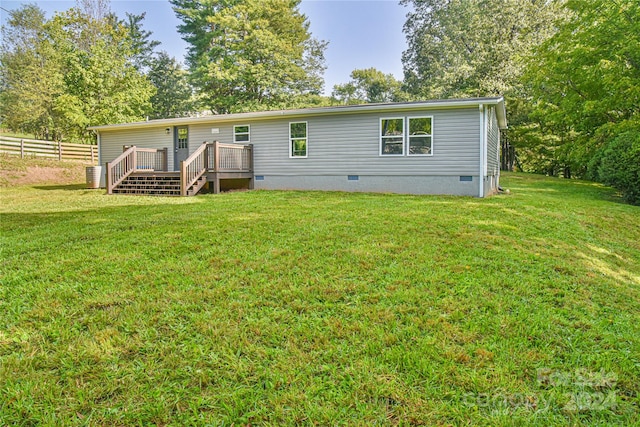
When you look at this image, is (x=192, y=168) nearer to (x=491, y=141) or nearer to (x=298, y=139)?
(x=298, y=139)

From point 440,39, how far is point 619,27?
16047mm

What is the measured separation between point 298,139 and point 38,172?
45.8 feet

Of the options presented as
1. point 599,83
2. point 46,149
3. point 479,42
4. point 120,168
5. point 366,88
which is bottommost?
point 120,168

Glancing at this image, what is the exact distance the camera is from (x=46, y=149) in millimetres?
20469

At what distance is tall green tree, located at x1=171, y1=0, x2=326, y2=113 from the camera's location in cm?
2469

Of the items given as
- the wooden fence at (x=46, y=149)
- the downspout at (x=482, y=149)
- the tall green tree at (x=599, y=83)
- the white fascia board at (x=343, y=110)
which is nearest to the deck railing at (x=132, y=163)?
the white fascia board at (x=343, y=110)

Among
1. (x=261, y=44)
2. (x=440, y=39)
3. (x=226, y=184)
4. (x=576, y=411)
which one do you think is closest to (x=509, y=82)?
(x=440, y=39)

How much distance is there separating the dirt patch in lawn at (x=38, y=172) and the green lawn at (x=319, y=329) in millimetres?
14761

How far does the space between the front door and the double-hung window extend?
24.8 feet

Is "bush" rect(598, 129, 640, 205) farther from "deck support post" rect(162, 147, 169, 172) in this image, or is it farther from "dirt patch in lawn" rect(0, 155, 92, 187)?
"dirt patch in lawn" rect(0, 155, 92, 187)

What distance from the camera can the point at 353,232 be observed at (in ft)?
16.9

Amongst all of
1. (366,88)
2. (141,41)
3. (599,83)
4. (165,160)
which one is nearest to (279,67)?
(141,41)

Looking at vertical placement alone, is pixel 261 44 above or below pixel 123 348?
above

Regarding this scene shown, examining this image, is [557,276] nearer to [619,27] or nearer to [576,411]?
[576,411]
